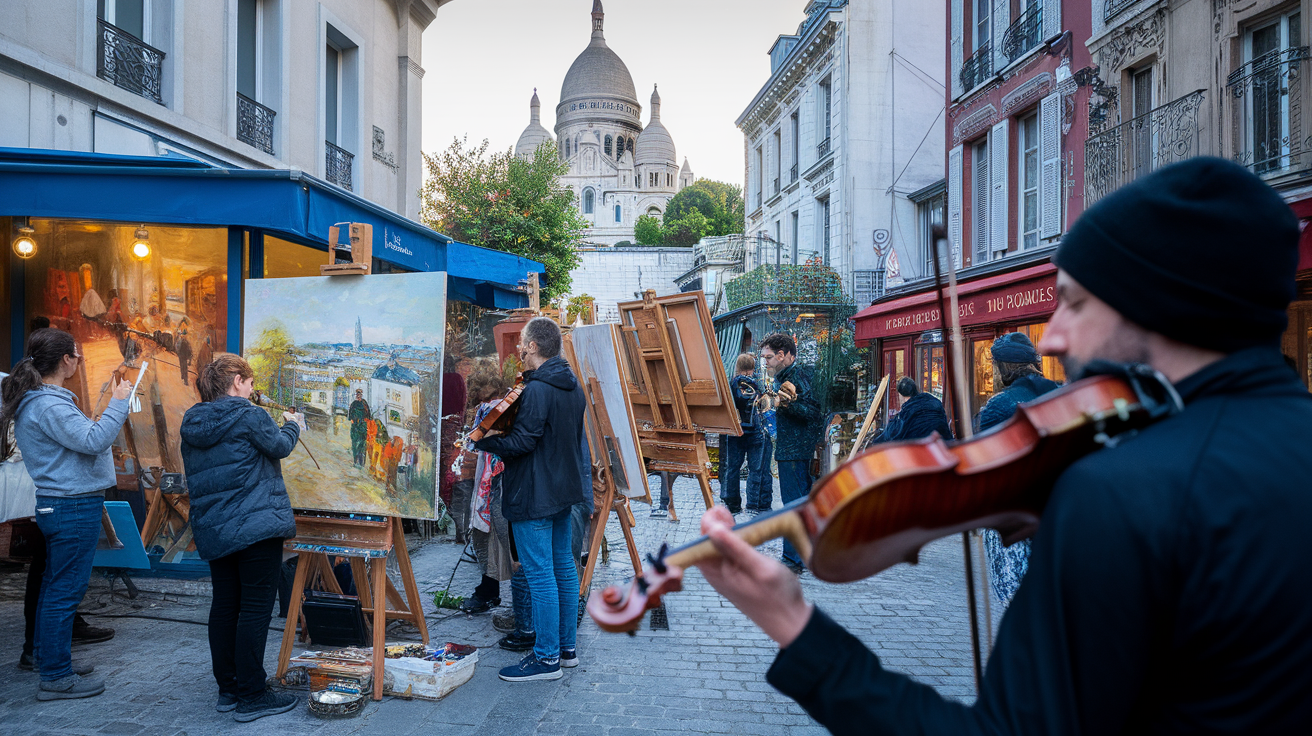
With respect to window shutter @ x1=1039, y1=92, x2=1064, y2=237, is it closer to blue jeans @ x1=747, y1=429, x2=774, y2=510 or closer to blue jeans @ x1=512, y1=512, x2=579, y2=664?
blue jeans @ x1=747, y1=429, x2=774, y2=510

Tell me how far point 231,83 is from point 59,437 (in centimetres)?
664

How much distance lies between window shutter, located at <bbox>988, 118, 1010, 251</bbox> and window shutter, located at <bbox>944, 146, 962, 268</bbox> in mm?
995

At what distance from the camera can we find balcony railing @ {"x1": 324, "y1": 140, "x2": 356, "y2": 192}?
11.3 meters

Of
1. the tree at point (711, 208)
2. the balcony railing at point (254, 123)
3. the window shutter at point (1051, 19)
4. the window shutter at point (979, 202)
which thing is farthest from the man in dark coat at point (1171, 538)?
the tree at point (711, 208)

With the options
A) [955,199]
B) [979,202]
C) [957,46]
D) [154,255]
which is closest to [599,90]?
[957,46]

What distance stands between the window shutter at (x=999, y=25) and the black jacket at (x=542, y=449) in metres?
11.0

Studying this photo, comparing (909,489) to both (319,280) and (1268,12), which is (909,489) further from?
(1268,12)

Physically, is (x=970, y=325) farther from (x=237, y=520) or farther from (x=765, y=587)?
(x=765, y=587)

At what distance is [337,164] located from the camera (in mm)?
11648

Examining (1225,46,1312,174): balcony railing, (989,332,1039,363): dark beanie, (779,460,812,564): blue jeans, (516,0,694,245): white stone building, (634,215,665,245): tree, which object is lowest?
(779,460,812,564): blue jeans

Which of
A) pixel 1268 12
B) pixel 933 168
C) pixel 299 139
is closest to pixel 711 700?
pixel 1268 12

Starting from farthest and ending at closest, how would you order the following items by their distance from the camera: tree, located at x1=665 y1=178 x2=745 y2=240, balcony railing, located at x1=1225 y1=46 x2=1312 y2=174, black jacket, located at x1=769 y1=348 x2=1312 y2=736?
1. tree, located at x1=665 y1=178 x2=745 y2=240
2. balcony railing, located at x1=1225 y1=46 x2=1312 y2=174
3. black jacket, located at x1=769 y1=348 x2=1312 y2=736

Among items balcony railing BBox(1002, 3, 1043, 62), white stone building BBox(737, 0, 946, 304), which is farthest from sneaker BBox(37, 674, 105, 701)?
white stone building BBox(737, 0, 946, 304)

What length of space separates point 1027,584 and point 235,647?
4022 mm
